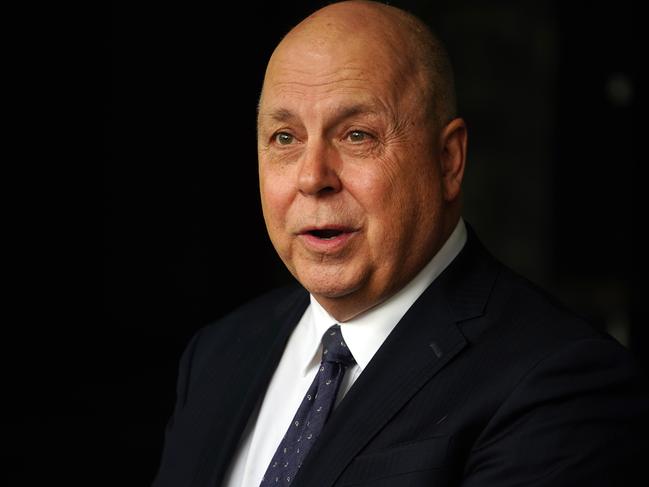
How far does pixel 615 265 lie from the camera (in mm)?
5539

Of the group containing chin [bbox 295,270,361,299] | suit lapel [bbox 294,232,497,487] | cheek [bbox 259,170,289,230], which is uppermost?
cheek [bbox 259,170,289,230]

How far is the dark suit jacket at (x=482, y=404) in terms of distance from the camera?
154 cm

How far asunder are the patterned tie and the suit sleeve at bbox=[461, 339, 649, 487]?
0.31 meters

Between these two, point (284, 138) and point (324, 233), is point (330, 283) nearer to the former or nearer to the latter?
point (324, 233)

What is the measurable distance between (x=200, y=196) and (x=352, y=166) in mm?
2996

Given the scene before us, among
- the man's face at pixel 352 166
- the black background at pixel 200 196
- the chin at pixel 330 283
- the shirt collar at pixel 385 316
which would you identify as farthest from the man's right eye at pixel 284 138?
the black background at pixel 200 196

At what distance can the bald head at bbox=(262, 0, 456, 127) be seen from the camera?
1.76 meters

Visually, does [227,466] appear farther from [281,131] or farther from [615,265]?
[615,265]

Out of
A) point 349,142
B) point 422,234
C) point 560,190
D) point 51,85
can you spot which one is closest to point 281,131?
point 349,142

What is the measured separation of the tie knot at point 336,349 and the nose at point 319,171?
0.93ft

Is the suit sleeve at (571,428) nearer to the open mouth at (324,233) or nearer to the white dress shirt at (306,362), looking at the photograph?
the white dress shirt at (306,362)

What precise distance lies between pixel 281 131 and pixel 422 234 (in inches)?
12.6

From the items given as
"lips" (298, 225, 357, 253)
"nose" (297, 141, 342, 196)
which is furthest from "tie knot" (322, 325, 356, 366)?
Answer: "nose" (297, 141, 342, 196)

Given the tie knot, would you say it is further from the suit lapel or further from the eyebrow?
the eyebrow
